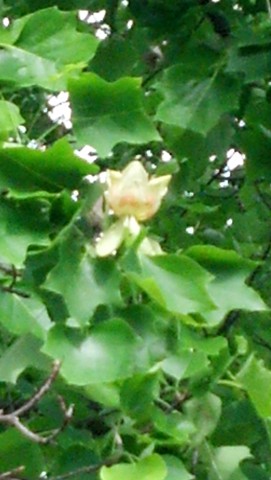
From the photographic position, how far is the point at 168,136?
5.19ft

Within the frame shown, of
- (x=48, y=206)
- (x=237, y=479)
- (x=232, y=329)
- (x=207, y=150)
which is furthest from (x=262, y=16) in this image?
(x=48, y=206)

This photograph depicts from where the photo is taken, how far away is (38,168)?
100 centimetres

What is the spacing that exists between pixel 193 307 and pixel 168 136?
60 centimetres

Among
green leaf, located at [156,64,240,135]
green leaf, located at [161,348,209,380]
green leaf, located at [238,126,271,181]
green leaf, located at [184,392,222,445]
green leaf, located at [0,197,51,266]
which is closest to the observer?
green leaf, located at [0,197,51,266]

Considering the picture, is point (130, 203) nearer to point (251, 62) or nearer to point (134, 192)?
point (134, 192)

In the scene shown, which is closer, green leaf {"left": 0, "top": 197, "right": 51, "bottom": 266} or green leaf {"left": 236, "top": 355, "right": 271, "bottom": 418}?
green leaf {"left": 0, "top": 197, "right": 51, "bottom": 266}

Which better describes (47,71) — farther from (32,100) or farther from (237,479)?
(32,100)

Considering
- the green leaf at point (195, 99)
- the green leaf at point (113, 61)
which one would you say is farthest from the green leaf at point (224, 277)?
the green leaf at point (113, 61)

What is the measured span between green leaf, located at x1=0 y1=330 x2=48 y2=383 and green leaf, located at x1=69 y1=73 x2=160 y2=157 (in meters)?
0.20

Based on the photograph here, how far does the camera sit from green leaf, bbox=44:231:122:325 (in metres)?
1.00

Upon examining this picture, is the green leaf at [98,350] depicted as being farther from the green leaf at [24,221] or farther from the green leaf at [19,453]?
the green leaf at [19,453]

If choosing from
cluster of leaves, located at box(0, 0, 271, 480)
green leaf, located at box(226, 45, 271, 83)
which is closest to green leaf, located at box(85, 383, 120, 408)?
cluster of leaves, located at box(0, 0, 271, 480)

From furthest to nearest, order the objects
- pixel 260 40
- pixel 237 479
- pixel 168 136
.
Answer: pixel 168 136, pixel 260 40, pixel 237 479

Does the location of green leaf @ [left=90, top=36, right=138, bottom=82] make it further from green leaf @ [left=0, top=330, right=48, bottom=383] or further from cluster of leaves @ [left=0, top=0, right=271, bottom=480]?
green leaf @ [left=0, top=330, right=48, bottom=383]
